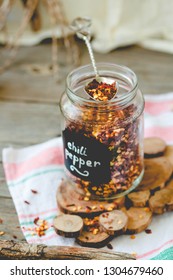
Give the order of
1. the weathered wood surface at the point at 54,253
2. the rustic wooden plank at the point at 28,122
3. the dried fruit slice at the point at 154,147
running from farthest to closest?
the rustic wooden plank at the point at 28,122
the dried fruit slice at the point at 154,147
the weathered wood surface at the point at 54,253

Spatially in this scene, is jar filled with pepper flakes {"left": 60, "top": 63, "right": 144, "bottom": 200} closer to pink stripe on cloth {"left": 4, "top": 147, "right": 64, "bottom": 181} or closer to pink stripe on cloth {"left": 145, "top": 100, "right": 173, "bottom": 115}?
pink stripe on cloth {"left": 4, "top": 147, "right": 64, "bottom": 181}

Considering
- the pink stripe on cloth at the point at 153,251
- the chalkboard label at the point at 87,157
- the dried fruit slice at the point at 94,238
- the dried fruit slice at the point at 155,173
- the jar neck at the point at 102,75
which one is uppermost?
the jar neck at the point at 102,75

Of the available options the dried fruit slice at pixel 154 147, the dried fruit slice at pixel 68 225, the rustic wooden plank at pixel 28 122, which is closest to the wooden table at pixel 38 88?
the rustic wooden plank at pixel 28 122

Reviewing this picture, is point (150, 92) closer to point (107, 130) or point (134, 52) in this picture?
point (134, 52)

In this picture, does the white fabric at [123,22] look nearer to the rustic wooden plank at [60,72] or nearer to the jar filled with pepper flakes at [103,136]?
the rustic wooden plank at [60,72]

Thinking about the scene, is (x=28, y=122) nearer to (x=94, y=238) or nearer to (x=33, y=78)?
(x=33, y=78)

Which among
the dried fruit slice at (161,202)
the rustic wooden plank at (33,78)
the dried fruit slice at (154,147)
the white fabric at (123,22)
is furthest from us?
the white fabric at (123,22)

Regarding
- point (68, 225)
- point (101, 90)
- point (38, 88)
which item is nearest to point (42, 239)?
point (68, 225)
